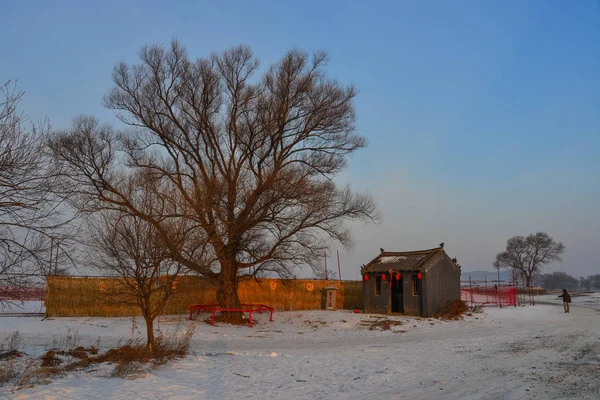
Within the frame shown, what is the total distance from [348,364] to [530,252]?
2936 inches

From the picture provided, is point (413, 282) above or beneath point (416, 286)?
above

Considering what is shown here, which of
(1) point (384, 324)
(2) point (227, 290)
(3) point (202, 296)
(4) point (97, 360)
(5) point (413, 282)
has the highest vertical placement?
(5) point (413, 282)

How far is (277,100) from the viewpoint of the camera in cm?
2517

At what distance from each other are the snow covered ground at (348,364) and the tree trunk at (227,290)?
2137 mm

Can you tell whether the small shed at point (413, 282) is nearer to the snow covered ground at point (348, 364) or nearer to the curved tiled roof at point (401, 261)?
the curved tiled roof at point (401, 261)

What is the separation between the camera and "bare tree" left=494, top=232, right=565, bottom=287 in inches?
3059

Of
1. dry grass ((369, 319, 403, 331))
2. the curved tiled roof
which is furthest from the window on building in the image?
dry grass ((369, 319, 403, 331))

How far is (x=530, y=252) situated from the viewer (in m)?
78.7

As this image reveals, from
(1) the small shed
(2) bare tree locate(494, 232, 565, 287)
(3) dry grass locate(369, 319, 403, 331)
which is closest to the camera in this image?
(3) dry grass locate(369, 319, 403, 331)

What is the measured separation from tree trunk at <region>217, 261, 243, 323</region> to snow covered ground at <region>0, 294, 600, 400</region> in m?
2.14

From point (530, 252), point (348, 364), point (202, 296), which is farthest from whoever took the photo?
point (530, 252)

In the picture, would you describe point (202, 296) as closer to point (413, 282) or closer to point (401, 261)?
point (401, 261)

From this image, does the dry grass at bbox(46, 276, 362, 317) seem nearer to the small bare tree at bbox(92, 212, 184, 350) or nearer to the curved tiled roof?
the curved tiled roof

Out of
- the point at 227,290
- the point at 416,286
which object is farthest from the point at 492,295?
the point at 227,290
